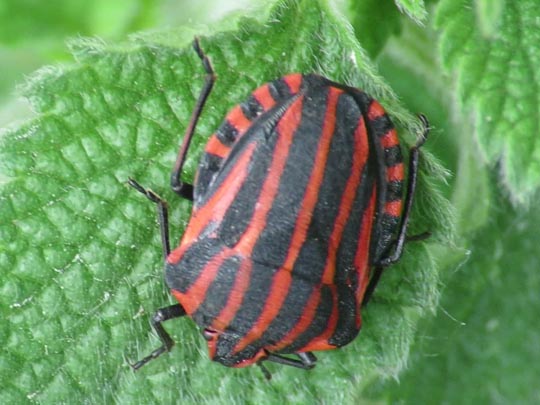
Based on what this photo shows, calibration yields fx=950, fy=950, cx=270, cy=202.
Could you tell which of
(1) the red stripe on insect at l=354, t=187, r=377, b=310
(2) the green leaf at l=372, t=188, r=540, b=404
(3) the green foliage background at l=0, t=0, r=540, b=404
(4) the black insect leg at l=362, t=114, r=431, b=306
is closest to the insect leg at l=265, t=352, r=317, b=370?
(3) the green foliage background at l=0, t=0, r=540, b=404

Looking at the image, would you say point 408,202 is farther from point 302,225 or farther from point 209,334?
point 209,334

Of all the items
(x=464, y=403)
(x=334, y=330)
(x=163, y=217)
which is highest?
(x=163, y=217)

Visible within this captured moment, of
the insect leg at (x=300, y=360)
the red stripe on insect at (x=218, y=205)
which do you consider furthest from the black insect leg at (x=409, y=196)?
the red stripe on insect at (x=218, y=205)

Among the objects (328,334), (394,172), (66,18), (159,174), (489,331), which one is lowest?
(489,331)

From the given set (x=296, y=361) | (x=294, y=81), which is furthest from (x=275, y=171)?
(x=296, y=361)

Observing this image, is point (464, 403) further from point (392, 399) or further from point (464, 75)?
point (464, 75)

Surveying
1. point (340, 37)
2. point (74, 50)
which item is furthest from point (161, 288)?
point (340, 37)
